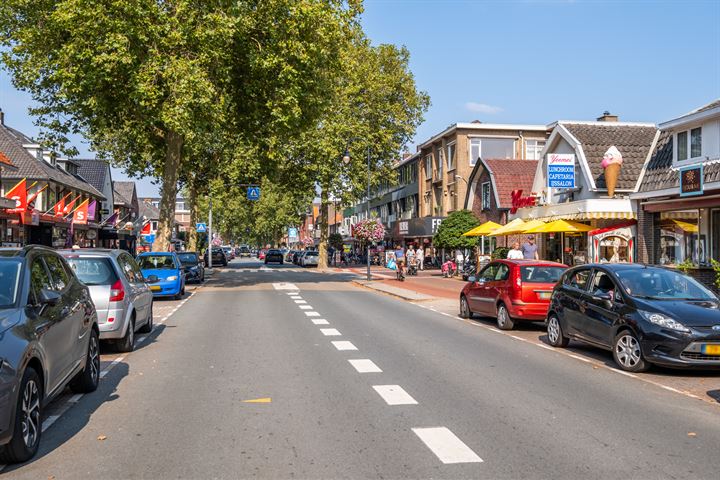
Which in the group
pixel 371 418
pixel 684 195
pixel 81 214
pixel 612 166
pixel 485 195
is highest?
pixel 485 195

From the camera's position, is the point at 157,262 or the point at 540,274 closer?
the point at 540,274

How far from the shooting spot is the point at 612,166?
2659 centimetres

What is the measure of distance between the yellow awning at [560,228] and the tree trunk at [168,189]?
15.0 metres

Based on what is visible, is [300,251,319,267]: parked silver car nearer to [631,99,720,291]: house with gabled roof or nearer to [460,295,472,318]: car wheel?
[631,99,720,291]: house with gabled roof

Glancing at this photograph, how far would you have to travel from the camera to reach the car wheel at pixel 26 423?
16.5ft

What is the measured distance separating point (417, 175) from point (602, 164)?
1387 inches

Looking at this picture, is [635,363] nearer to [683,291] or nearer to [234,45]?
[683,291]

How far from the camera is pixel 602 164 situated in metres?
27.0

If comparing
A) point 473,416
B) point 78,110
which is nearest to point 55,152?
point 78,110

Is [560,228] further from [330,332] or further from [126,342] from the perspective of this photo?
[126,342]

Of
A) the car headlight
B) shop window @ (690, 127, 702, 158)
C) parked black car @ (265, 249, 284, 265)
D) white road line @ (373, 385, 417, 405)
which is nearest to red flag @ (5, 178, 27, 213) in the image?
white road line @ (373, 385, 417, 405)

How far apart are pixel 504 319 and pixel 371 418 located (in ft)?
27.3

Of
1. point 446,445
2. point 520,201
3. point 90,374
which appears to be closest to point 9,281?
point 90,374

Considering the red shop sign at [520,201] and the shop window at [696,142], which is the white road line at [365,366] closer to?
the shop window at [696,142]
